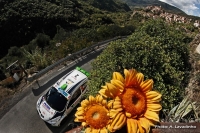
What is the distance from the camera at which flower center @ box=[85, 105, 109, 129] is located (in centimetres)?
283

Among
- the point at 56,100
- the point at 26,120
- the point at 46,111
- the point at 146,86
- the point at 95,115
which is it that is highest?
the point at 146,86

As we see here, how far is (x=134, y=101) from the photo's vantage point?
268 centimetres

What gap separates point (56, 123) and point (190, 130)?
8873 millimetres

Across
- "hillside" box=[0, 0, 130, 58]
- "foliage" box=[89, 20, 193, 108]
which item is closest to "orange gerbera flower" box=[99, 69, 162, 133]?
"foliage" box=[89, 20, 193, 108]

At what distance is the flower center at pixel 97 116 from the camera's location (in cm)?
283

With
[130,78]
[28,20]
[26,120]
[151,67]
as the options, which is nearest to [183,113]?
[130,78]

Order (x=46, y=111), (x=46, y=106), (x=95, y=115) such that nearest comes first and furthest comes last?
1. (x=95, y=115)
2. (x=46, y=111)
3. (x=46, y=106)

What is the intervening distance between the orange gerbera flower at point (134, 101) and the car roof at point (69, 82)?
29.4 ft

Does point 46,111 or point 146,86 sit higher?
point 146,86

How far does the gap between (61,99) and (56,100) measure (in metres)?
0.26

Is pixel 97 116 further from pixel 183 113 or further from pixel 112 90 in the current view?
pixel 183 113

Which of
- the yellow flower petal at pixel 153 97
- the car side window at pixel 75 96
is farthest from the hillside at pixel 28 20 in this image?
the yellow flower petal at pixel 153 97

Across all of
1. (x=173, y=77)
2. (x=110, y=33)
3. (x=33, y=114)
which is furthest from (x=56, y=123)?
(x=110, y=33)

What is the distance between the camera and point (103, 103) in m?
2.99
